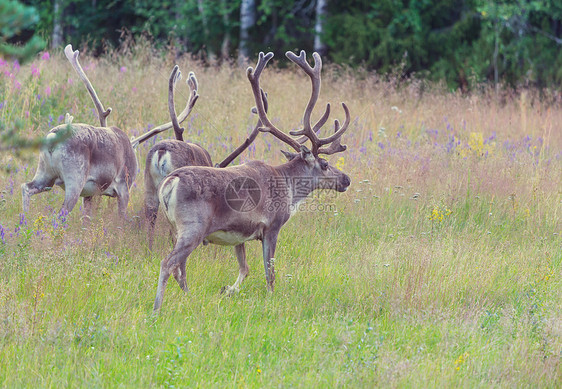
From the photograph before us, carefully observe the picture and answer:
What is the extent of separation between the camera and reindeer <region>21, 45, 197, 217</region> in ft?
21.0

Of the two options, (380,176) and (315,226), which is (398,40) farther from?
(315,226)

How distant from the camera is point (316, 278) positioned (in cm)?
614

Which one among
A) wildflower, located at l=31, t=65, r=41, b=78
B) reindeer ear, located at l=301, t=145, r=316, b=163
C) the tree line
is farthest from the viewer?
the tree line

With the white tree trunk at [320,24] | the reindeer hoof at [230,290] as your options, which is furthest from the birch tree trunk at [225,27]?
the reindeer hoof at [230,290]

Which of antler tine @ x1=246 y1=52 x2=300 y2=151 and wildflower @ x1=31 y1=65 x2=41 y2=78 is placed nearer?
antler tine @ x1=246 y1=52 x2=300 y2=151

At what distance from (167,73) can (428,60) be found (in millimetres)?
8068

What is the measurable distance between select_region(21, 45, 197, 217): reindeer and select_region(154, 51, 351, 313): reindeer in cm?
144

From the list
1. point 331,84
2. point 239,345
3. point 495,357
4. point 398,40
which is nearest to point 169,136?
point 331,84

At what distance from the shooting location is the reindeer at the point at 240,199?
5.36 m

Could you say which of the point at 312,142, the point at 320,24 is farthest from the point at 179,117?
the point at 320,24

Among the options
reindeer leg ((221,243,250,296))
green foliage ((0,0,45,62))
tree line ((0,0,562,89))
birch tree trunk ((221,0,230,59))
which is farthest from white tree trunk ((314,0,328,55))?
green foliage ((0,0,45,62))

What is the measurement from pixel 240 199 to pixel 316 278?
3.48 feet

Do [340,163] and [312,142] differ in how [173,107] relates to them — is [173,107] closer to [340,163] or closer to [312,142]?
[312,142]

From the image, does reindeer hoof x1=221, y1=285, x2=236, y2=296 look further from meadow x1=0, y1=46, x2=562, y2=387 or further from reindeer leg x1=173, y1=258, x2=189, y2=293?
reindeer leg x1=173, y1=258, x2=189, y2=293
